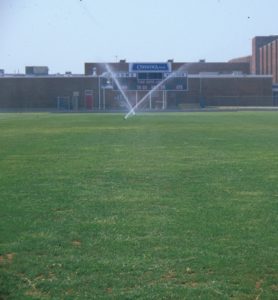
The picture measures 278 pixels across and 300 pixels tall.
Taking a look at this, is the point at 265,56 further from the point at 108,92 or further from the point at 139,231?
the point at 139,231

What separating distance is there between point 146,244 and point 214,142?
18745 mm

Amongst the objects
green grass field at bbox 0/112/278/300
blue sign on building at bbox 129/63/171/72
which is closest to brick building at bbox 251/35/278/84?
blue sign on building at bbox 129/63/171/72

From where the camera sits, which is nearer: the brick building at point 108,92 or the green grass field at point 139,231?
the green grass field at point 139,231

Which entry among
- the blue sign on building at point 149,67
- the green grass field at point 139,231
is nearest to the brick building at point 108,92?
the blue sign on building at point 149,67

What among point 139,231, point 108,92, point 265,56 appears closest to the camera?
point 139,231

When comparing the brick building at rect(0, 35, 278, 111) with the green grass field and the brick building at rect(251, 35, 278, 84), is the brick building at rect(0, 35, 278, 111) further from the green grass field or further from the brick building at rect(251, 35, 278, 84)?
the green grass field

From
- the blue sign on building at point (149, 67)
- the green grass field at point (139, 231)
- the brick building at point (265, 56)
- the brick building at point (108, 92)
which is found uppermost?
the brick building at point (265, 56)

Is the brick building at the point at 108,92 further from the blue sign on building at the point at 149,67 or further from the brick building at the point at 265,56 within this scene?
the blue sign on building at the point at 149,67

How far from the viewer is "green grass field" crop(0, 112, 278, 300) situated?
20.6 feet

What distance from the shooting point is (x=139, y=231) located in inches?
340

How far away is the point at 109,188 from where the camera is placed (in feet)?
41.7

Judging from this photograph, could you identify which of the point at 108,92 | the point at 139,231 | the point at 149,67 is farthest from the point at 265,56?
the point at 139,231

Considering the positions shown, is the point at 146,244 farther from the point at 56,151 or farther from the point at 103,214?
the point at 56,151

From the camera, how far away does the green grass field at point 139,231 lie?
20.6 ft
